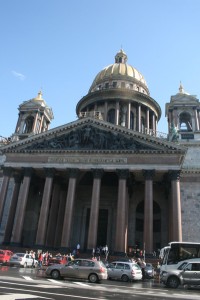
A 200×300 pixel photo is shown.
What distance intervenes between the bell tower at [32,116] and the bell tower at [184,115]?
20.3 meters

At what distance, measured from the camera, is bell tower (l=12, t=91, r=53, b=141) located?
46656 mm

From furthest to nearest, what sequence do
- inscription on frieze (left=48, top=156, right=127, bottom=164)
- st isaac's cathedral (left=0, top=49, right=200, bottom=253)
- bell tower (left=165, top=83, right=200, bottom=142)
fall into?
bell tower (left=165, top=83, right=200, bottom=142) → inscription on frieze (left=48, top=156, right=127, bottom=164) → st isaac's cathedral (left=0, top=49, right=200, bottom=253)

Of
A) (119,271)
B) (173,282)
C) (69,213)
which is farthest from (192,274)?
(69,213)

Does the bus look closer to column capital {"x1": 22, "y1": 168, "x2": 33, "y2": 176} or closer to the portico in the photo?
the portico

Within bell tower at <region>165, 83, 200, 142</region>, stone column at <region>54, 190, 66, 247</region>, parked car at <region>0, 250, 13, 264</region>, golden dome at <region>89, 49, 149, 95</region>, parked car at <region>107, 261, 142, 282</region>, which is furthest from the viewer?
golden dome at <region>89, 49, 149, 95</region>

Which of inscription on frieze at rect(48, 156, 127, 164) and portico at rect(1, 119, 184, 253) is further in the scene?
inscription on frieze at rect(48, 156, 127, 164)

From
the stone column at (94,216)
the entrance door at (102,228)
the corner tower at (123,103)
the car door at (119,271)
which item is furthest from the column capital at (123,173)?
the corner tower at (123,103)

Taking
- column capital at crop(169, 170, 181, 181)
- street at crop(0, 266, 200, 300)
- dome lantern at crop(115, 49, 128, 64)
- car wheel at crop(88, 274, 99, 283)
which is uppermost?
dome lantern at crop(115, 49, 128, 64)

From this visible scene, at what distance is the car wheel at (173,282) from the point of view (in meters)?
15.6

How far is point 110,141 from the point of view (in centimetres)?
3136

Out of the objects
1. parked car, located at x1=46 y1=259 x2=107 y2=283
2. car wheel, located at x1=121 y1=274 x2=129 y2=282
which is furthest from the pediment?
parked car, located at x1=46 y1=259 x2=107 y2=283

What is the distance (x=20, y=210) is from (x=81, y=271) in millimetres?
15533

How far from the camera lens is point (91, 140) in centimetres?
3172

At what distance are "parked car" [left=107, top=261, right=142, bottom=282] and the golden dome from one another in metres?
39.7
